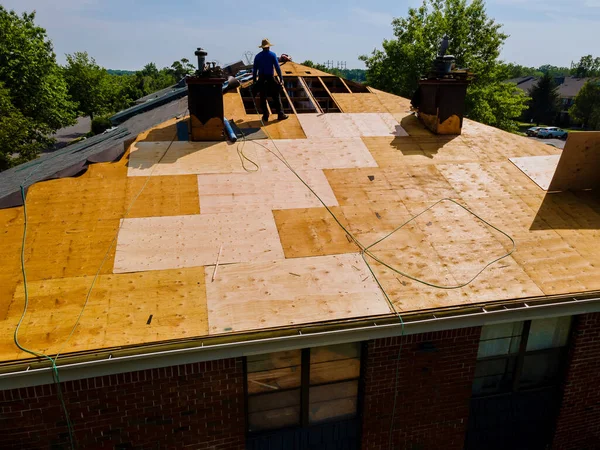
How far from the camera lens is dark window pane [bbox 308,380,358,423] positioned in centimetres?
679

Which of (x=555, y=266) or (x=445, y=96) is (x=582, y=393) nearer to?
(x=555, y=266)

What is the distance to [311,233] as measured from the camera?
7.54 meters

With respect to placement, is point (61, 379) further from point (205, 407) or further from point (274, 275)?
point (274, 275)

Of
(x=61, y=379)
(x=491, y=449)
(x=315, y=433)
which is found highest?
(x=61, y=379)

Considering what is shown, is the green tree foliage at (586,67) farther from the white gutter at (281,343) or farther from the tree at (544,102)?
the white gutter at (281,343)

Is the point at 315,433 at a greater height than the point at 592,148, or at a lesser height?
lesser

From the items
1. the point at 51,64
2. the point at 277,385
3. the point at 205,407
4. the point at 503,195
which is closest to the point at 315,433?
the point at 277,385

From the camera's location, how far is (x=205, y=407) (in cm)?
595

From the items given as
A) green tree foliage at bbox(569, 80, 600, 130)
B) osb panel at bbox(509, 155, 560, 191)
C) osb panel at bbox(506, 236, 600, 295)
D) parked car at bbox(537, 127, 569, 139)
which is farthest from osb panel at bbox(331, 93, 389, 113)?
green tree foliage at bbox(569, 80, 600, 130)

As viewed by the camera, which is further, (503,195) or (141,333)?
(503,195)

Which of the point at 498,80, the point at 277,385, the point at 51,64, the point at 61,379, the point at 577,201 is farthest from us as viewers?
the point at 498,80

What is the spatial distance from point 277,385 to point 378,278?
2255mm

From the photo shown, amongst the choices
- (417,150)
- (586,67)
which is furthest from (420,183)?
(586,67)

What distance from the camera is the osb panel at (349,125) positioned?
11.0m
